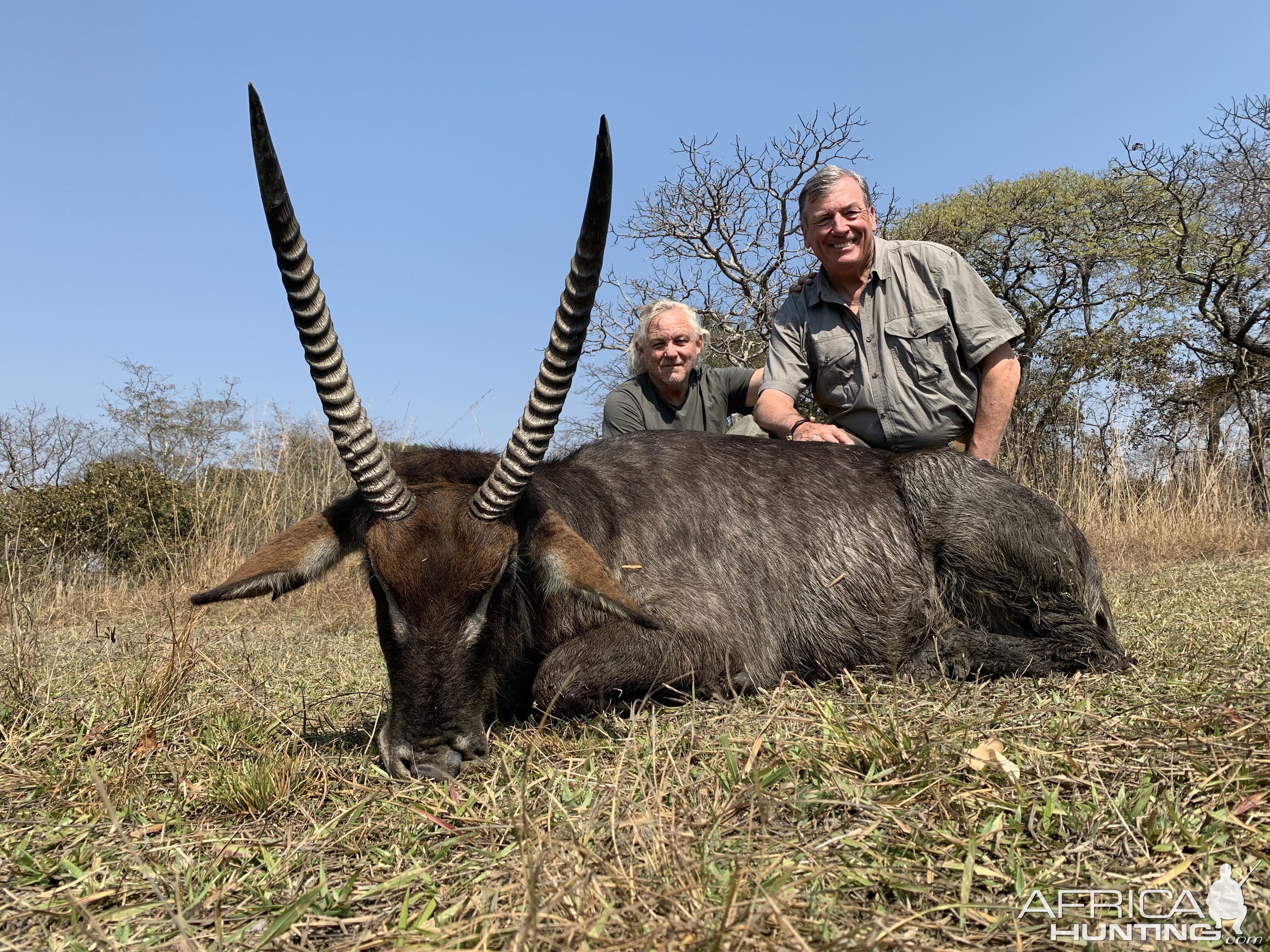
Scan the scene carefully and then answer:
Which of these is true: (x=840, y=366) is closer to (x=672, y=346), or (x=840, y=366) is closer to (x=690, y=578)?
(x=672, y=346)

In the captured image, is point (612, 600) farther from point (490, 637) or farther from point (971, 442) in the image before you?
point (971, 442)

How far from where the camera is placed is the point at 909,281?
553 cm

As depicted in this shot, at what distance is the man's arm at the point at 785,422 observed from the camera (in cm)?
531

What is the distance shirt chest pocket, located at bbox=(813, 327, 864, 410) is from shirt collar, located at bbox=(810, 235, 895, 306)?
225 mm

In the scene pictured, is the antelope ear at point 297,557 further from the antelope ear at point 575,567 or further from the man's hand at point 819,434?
the man's hand at point 819,434

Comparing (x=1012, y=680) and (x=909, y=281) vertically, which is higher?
(x=909, y=281)

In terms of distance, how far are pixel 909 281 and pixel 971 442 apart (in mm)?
1117

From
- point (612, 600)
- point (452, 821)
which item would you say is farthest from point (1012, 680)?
point (452, 821)

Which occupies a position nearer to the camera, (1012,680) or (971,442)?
(1012,680)

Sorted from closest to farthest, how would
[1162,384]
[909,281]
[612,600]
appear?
[612,600] → [909,281] → [1162,384]

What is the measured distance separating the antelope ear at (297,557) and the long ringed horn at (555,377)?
65cm

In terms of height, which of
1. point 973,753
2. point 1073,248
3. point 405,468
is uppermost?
point 1073,248

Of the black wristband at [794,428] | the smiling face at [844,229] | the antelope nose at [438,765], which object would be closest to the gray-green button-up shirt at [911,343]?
the smiling face at [844,229]

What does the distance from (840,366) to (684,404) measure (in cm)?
171
